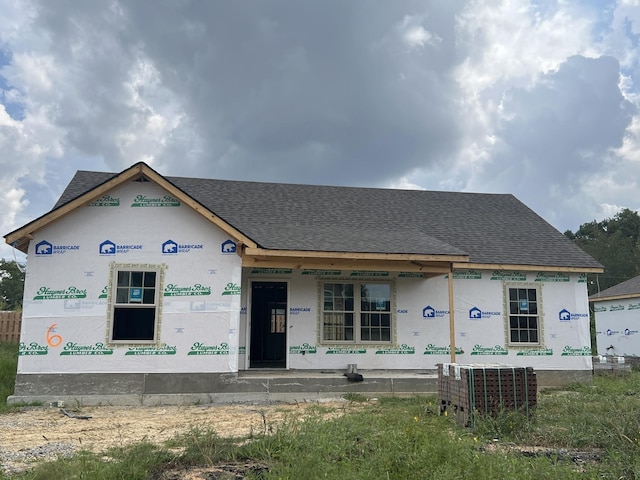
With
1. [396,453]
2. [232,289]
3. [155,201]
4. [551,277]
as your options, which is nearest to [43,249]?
[155,201]

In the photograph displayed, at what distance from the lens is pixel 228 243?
11.7 metres

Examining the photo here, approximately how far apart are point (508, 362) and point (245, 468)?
10264 millimetres

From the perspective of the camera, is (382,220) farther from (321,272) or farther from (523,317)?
(523,317)

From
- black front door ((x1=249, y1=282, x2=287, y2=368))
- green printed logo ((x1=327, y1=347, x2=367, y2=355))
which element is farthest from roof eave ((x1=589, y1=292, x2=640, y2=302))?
black front door ((x1=249, y1=282, x2=287, y2=368))

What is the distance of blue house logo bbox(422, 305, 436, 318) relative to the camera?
13.8 m

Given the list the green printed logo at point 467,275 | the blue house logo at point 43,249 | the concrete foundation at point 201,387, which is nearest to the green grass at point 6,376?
the concrete foundation at point 201,387

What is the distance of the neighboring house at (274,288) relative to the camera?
1106 cm

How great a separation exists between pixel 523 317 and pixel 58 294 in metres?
11.4

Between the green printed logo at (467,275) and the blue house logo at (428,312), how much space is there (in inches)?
41.3

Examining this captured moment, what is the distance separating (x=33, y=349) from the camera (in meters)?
10.9

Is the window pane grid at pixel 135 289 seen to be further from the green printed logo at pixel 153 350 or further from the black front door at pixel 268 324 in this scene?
the black front door at pixel 268 324

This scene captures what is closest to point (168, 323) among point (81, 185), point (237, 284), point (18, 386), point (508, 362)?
point (237, 284)

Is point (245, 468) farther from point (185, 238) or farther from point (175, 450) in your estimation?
point (185, 238)

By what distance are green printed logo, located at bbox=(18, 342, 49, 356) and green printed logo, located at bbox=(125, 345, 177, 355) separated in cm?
165
